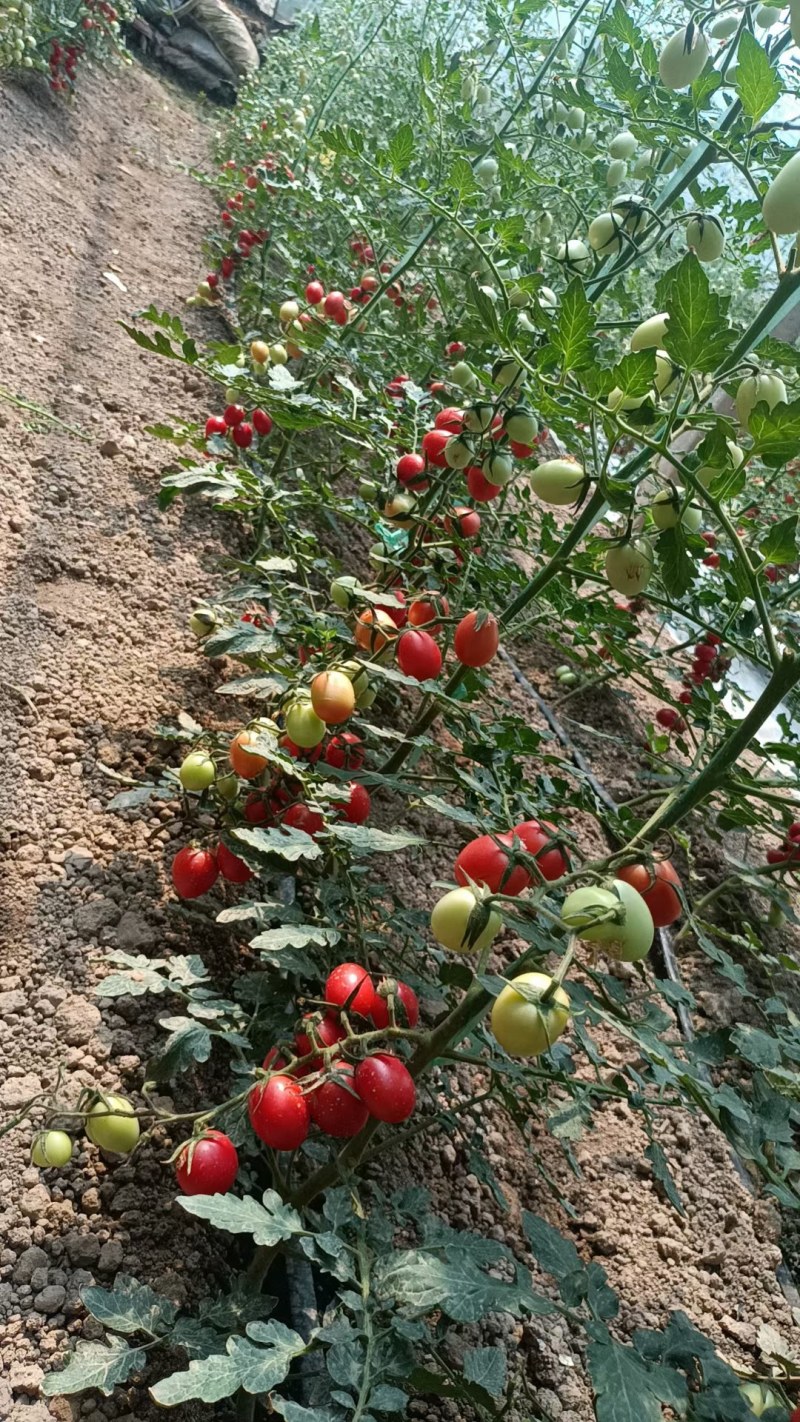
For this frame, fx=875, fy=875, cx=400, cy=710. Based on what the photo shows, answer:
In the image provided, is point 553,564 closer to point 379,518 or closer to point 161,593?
point 379,518

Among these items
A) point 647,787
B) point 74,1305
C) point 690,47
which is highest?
point 690,47

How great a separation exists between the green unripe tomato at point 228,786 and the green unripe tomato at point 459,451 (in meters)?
0.43

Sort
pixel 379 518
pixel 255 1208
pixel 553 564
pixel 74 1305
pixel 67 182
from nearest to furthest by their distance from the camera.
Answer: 1. pixel 255 1208
2. pixel 74 1305
3. pixel 553 564
4. pixel 379 518
5. pixel 67 182

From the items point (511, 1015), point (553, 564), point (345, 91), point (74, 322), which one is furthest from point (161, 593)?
point (345, 91)

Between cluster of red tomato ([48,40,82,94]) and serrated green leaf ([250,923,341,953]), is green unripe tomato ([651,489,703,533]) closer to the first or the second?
serrated green leaf ([250,923,341,953])

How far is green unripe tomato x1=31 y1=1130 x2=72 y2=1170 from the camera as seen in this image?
29.0 inches

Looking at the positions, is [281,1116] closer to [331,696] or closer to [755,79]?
[331,696]

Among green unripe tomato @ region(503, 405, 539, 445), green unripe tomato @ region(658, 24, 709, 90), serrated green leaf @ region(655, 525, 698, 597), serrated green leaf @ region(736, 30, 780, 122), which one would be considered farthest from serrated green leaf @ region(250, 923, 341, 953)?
green unripe tomato @ region(658, 24, 709, 90)

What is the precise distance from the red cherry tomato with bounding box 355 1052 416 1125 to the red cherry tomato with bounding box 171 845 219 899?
35 centimetres

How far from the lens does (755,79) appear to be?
645 mm

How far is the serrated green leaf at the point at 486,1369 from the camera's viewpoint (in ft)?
1.89

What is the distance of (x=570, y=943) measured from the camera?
1.61 feet

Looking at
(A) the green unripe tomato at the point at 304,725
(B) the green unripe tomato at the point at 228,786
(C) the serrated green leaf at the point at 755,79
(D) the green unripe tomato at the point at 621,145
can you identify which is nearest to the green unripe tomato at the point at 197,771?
(B) the green unripe tomato at the point at 228,786

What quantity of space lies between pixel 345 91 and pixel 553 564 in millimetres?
4028
